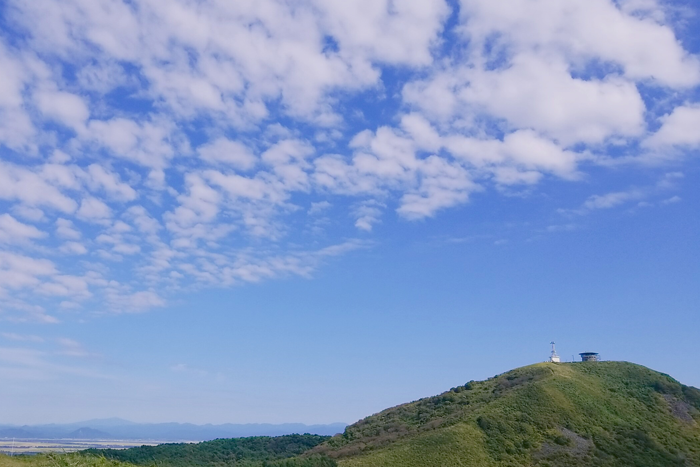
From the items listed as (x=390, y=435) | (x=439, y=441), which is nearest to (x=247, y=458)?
(x=390, y=435)

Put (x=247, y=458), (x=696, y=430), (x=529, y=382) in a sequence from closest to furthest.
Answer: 1. (x=696, y=430)
2. (x=529, y=382)
3. (x=247, y=458)

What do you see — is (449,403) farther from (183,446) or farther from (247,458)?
(183,446)

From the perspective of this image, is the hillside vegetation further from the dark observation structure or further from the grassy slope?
the dark observation structure

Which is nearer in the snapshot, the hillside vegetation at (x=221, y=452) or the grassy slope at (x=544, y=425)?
the grassy slope at (x=544, y=425)

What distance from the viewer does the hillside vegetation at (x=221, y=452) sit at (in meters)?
99.1

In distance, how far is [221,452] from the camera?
11262cm

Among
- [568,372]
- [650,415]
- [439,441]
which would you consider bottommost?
[439,441]

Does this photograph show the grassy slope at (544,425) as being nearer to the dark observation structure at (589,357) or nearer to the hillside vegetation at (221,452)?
the dark observation structure at (589,357)

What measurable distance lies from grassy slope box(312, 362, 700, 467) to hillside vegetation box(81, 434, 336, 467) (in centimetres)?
2593

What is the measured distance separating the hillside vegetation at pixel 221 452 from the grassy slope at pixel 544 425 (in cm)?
2593

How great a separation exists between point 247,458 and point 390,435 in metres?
40.4

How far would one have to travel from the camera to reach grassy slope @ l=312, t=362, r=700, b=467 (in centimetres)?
6291

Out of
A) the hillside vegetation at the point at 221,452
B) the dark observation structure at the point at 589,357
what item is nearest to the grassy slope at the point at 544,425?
the dark observation structure at the point at 589,357

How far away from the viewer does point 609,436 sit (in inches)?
2704
